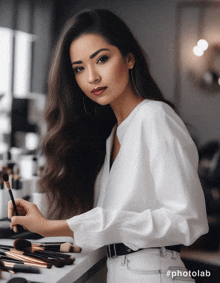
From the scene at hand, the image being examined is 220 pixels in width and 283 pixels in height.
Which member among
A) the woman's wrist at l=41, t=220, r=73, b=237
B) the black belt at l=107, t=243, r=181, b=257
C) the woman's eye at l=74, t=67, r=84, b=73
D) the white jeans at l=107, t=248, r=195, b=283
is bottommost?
the white jeans at l=107, t=248, r=195, b=283

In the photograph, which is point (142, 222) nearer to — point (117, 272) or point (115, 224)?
point (115, 224)

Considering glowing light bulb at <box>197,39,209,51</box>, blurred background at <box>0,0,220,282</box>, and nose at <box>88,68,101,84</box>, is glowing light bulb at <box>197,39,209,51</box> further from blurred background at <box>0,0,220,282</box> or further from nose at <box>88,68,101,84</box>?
nose at <box>88,68,101,84</box>

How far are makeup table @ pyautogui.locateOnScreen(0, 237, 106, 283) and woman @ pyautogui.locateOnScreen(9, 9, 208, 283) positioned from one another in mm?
42

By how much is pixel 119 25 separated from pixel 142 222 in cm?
42

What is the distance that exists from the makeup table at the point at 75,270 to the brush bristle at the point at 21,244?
0.14 ft

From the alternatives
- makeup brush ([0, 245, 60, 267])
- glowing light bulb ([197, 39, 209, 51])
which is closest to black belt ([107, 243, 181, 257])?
makeup brush ([0, 245, 60, 267])

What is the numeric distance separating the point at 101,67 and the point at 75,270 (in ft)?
1.34

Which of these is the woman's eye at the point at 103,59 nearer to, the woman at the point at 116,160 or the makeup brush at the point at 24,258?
the woman at the point at 116,160

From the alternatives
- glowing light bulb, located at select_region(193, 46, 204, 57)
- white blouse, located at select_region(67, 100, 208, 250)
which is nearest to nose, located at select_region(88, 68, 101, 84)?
white blouse, located at select_region(67, 100, 208, 250)

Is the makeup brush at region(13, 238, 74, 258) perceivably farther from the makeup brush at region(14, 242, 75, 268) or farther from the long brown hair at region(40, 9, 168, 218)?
the long brown hair at region(40, 9, 168, 218)

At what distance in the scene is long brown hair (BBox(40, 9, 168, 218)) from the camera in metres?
0.70

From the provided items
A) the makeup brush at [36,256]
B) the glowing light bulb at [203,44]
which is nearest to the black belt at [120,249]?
the makeup brush at [36,256]

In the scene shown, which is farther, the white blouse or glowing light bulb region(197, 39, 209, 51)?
glowing light bulb region(197, 39, 209, 51)

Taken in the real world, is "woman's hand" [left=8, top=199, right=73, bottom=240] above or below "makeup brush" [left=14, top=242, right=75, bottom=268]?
above
